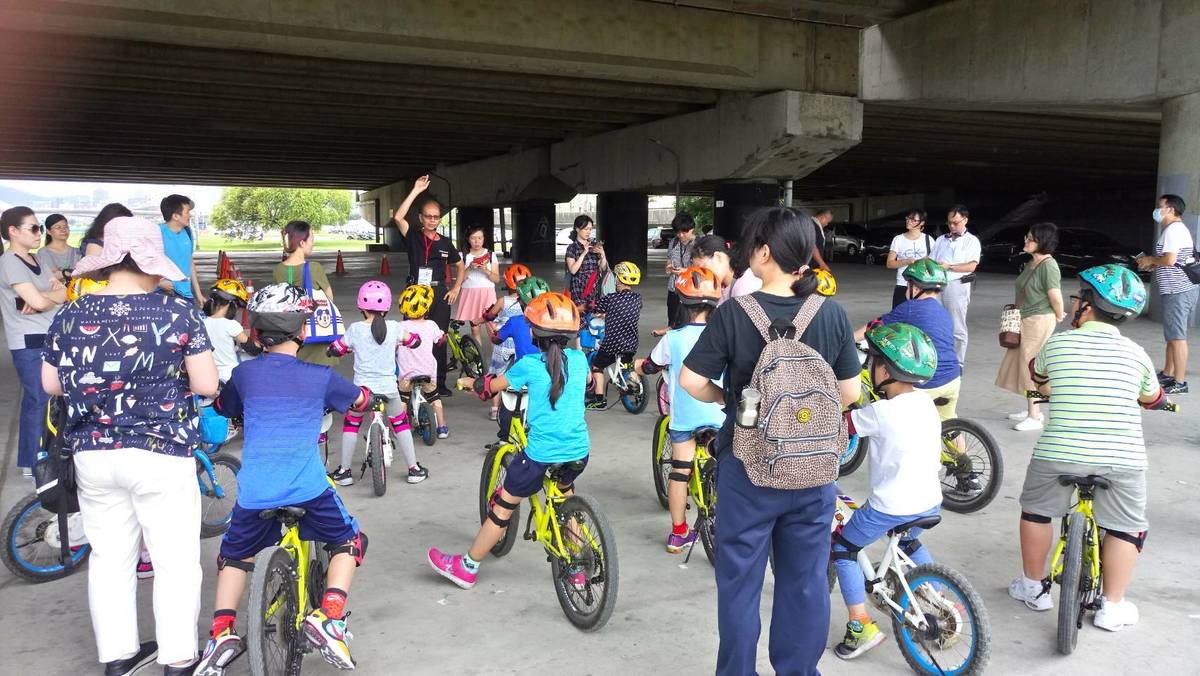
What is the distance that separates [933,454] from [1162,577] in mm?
2004

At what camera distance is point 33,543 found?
175 inches

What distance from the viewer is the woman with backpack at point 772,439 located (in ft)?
9.22

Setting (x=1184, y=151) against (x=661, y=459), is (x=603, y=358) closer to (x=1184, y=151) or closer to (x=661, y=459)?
(x=661, y=459)

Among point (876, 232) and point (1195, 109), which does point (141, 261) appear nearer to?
point (1195, 109)

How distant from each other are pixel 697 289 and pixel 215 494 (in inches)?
121

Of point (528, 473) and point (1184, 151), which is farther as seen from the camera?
point (1184, 151)

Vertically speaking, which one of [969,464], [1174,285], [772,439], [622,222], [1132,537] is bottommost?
[969,464]

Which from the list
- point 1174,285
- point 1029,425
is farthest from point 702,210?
point 1029,425

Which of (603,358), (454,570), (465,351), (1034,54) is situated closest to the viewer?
(454,570)

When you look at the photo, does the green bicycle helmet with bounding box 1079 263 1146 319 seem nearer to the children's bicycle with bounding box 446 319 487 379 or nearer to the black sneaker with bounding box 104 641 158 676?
the black sneaker with bounding box 104 641 158 676

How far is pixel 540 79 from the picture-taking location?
56.0 feet

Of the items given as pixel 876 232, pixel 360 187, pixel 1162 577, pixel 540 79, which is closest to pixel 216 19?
pixel 540 79

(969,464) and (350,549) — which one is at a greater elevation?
(350,549)

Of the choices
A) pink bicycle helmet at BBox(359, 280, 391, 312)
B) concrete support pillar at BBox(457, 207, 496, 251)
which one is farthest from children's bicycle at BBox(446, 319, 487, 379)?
concrete support pillar at BBox(457, 207, 496, 251)
